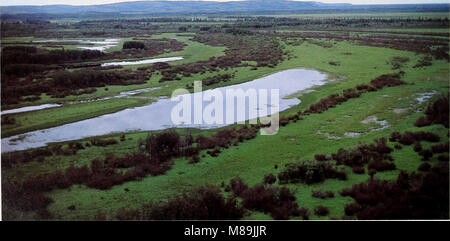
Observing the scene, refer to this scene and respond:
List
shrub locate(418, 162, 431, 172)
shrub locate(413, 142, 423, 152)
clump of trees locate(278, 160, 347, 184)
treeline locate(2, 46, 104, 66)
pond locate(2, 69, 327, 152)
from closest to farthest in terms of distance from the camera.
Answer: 1. shrub locate(418, 162, 431, 172)
2. clump of trees locate(278, 160, 347, 184)
3. shrub locate(413, 142, 423, 152)
4. pond locate(2, 69, 327, 152)
5. treeline locate(2, 46, 104, 66)

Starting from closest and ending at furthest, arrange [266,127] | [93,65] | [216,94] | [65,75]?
[266,127] → [216,94] → [65,75] → [93,65]

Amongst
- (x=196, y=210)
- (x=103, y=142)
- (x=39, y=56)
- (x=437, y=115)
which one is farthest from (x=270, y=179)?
(x=39, y=56)

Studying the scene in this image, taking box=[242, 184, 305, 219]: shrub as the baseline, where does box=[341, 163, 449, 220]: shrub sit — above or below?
above

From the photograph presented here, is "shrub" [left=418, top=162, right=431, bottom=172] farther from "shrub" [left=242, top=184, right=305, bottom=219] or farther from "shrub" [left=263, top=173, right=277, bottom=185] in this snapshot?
"shrub" [left=263, top=173, right=277, bottom=185]

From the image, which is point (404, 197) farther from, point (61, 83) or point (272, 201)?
point (61, 83)

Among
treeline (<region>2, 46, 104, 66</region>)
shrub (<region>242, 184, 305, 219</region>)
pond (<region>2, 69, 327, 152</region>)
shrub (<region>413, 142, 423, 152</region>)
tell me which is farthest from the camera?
treeline (<region>2, 46, 104, 66</region>)

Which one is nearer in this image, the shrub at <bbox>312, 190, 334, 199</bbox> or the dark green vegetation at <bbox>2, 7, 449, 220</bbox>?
the dark green vegetation at <bbox>2, 7, 449, 220</bbox>

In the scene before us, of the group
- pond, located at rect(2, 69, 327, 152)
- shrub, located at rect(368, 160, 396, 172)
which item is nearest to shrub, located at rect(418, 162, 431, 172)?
shrub, located at rect(368, 160, 396, 172)

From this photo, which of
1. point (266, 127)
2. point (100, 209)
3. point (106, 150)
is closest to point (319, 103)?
point (266, 127)
